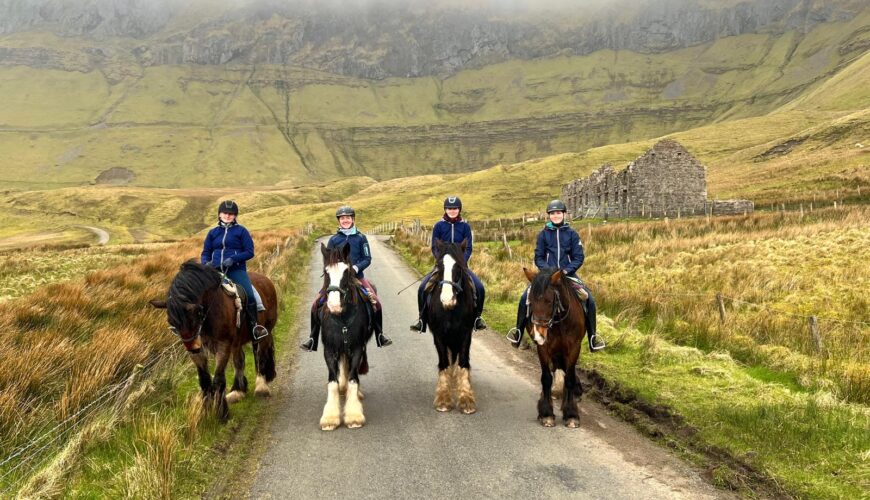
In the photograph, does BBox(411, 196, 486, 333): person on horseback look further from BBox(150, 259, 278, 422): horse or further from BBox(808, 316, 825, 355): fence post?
BBox(808, 316, 825, 355): fence post

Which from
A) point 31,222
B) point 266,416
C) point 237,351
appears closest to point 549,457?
point 266,416

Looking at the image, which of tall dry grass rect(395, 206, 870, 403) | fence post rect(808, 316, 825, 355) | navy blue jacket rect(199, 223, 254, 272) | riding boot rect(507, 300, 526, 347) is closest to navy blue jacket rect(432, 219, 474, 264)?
riding boot rect(507, 300, 526, 347)

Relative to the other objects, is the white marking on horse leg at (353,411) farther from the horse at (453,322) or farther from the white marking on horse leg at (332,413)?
the horse at (453,322)

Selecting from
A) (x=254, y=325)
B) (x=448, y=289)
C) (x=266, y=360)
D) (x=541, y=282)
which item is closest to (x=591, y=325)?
(x=541, y=282)

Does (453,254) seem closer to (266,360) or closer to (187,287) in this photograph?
(187,287)

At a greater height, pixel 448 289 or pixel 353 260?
pixel 353 260

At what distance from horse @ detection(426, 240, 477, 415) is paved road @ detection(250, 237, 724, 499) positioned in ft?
1.00

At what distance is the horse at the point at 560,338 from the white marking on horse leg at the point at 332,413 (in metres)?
2.77

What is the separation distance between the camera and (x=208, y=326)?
6789 mm

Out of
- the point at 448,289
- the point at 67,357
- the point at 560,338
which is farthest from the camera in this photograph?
the point at 67,357

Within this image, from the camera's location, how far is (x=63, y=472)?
4875mm

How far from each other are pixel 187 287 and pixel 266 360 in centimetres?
261

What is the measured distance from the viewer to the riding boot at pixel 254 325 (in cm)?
771

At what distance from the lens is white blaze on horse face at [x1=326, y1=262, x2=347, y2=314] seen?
6535 millimetres
